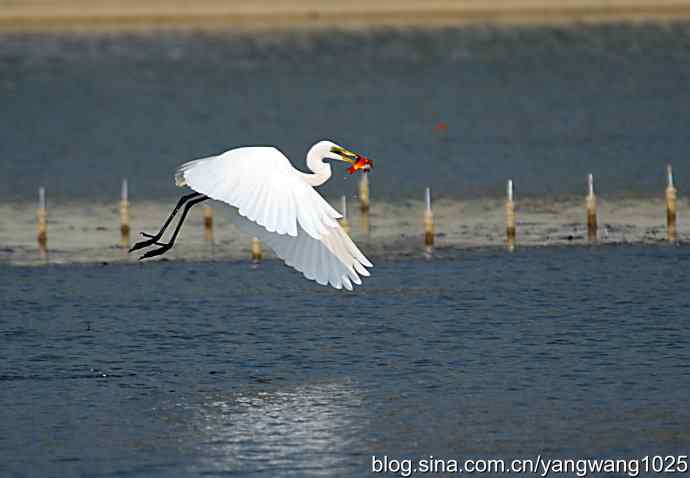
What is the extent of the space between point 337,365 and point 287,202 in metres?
3.88

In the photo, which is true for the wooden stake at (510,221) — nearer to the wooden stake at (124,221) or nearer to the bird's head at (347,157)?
→ the wooden stake at (124,221)

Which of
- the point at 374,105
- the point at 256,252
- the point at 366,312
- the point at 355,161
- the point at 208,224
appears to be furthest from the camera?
the point at 374,105

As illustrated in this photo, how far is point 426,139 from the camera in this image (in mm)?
51406

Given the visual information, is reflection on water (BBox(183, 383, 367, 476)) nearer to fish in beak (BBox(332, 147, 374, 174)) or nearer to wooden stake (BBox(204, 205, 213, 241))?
fish in beak (BBox(332, 147, 374, 174))

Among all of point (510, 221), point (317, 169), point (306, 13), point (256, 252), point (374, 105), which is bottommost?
point (256, 252)

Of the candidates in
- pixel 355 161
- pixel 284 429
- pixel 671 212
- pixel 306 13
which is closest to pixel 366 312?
pixel 355 161

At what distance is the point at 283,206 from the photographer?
16969mm

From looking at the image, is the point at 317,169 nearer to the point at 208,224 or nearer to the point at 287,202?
the point at 287,202

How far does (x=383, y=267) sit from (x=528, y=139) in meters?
23.3

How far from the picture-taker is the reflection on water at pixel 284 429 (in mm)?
16125

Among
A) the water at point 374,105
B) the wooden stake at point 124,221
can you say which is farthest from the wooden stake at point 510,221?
the water at point 374,105

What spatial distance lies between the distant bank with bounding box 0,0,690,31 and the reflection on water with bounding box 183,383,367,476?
65779 millimetres

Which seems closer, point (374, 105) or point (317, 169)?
point (317, 169)

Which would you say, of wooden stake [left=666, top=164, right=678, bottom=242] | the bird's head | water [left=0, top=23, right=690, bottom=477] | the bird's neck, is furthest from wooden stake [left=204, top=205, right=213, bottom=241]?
the bird's neck
